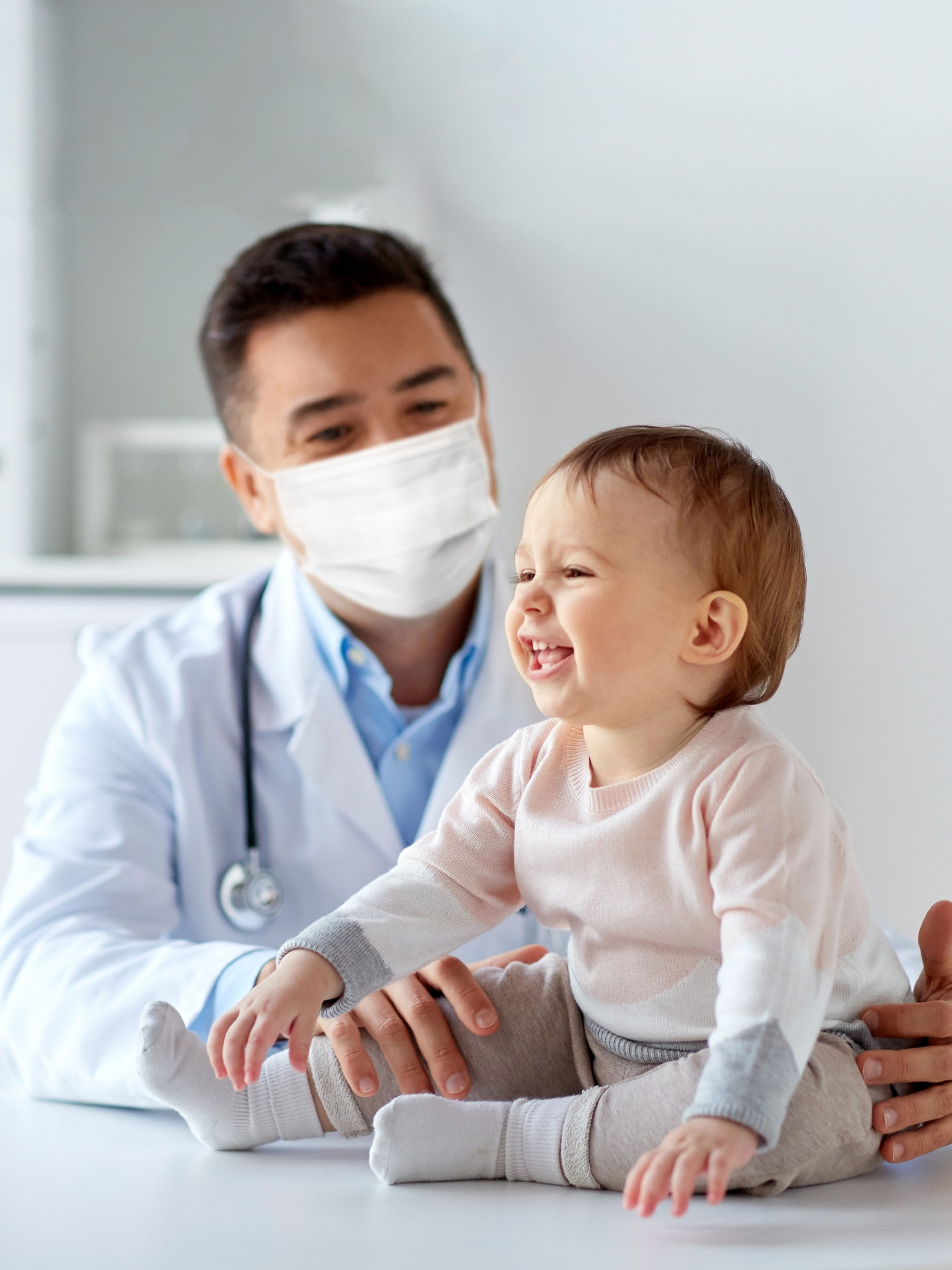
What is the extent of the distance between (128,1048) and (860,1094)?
62 centimetres

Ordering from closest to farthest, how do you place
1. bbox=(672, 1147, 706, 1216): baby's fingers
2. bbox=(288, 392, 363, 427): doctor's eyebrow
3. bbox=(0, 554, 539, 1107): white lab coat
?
bbox=(672, 1147, 706, 1216): baby's fingers, bbox=(0, 554, 539, 1107): white lab coat, bbox=(288, 392, 363, 427): doctor's eyebrow

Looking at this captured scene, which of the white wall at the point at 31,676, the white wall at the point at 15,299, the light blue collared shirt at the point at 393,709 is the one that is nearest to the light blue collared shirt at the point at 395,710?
the light blue collared shirt at the point at 393,709

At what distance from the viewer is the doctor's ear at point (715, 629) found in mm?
789

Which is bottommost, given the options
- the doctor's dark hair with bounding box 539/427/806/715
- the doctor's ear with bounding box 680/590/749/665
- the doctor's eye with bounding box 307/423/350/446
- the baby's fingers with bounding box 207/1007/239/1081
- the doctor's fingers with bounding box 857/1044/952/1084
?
the doctor's fingers with bounding box 857/1044/952/1084

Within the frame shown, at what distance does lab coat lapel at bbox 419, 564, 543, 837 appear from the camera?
1.38 m

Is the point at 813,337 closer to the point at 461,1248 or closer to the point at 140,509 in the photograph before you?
the point at 140,509

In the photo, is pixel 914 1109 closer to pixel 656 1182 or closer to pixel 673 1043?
pixel 673 1043

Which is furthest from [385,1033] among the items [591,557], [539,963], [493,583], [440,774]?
[493,583]

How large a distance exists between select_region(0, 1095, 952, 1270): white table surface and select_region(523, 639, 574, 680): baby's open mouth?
0.34 m

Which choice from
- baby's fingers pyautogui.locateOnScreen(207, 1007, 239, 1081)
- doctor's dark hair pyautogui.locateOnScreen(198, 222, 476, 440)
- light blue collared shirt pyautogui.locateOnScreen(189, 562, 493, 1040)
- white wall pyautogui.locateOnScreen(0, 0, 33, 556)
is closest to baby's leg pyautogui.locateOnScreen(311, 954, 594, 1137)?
baby's fingers pyautogui.locateOnScreen(207, 1007, 239, 1081)

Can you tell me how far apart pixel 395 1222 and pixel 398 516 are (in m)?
0.92

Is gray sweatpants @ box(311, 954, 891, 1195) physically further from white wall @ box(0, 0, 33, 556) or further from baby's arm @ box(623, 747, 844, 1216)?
white wall @ box(0, 0, 33, 556)

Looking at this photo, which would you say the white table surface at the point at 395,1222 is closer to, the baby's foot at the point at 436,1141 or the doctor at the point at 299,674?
the baby's foot at the point at 436,1141

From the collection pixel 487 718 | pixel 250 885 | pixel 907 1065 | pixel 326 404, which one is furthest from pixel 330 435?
pixel 907 1065
